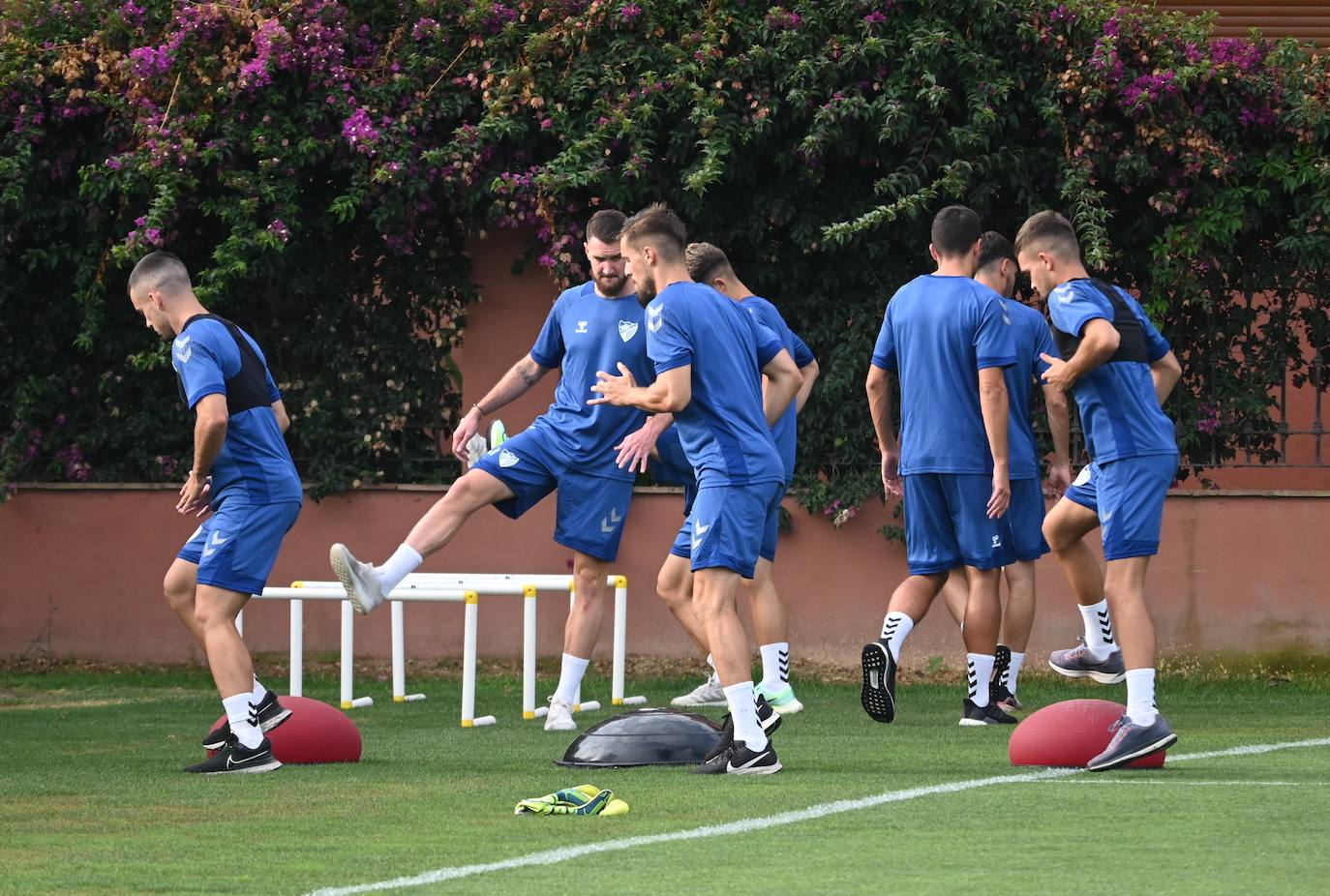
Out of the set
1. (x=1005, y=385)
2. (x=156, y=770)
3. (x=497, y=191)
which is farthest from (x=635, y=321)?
(x=497, y=191)

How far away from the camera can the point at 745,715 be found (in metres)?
7.05

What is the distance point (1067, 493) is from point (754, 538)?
89.9 inches

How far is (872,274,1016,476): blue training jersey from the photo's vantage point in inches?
350

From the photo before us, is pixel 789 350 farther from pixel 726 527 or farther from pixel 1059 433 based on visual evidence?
pixel 726 527

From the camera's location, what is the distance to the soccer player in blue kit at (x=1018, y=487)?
9.38 metres

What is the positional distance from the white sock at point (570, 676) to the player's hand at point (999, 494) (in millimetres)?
1989

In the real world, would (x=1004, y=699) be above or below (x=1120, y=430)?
below

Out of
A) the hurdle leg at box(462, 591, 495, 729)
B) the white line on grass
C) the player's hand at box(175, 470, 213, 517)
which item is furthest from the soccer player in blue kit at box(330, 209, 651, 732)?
the white line on grass

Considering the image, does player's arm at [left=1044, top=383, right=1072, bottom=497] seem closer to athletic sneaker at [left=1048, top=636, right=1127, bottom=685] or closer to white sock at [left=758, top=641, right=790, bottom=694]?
athletic sneaker at [left=1048, top=636, right=1127, bottom=685]

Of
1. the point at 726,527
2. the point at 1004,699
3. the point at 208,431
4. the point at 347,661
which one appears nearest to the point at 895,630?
the point at 1004,699

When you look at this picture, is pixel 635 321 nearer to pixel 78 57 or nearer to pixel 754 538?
pixel 754 538

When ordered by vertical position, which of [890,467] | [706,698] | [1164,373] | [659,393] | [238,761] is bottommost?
[706,698]

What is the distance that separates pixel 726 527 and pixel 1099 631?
2.82m

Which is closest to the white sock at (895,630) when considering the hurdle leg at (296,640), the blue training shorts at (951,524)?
the blue training shorts at (951,524)
